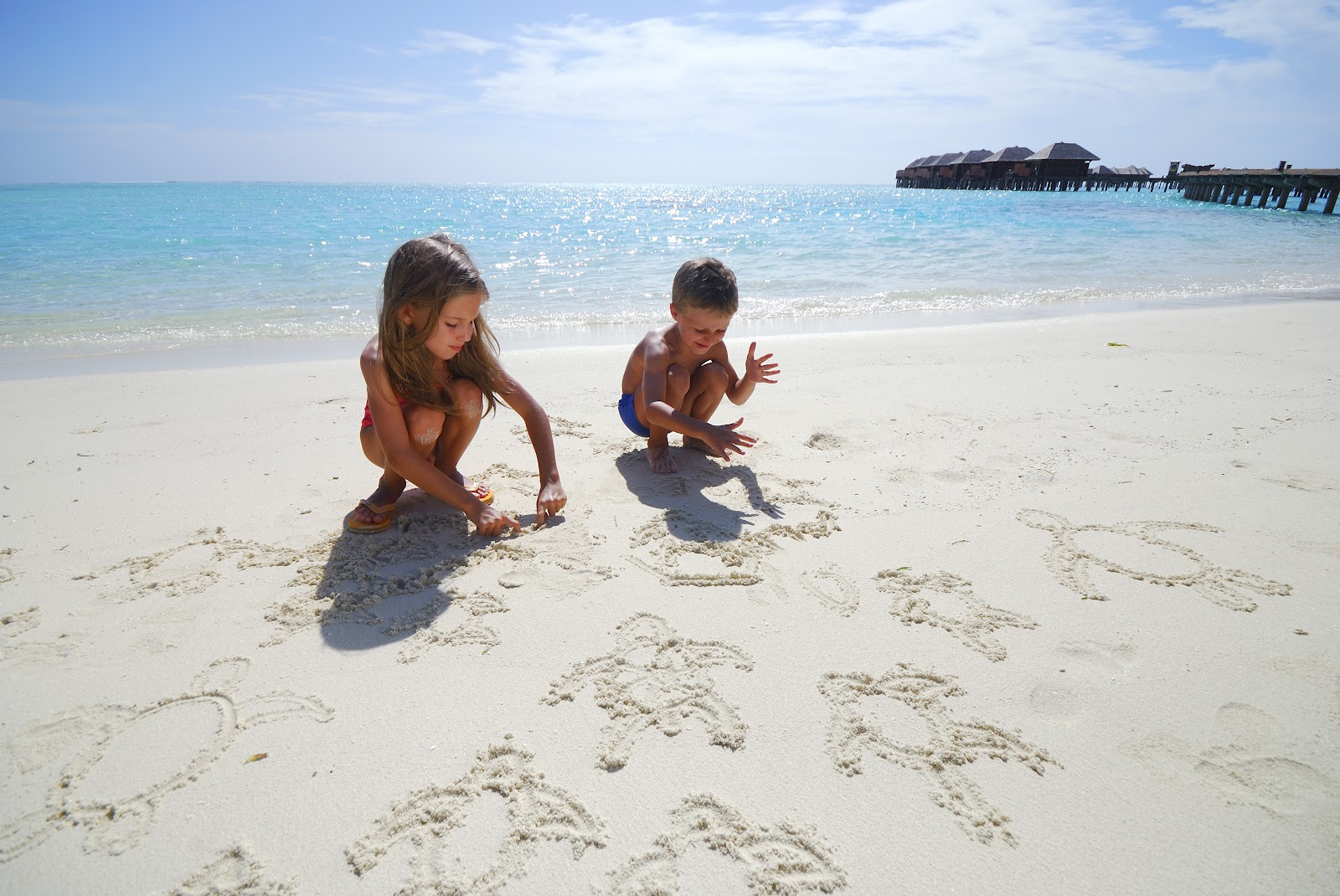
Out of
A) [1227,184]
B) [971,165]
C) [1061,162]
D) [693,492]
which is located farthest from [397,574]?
[971,165]

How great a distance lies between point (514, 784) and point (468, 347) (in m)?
1.66

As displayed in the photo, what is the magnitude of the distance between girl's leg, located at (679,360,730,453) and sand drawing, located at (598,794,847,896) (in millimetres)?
1978

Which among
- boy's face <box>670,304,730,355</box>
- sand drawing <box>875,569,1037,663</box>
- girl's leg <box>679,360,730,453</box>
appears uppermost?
boy's face <box>670,304,730,355</box>

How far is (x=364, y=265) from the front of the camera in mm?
11945

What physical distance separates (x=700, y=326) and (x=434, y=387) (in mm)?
1135

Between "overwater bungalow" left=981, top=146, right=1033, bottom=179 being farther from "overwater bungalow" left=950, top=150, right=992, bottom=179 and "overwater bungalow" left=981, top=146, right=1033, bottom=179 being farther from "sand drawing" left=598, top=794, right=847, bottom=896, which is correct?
"sand drawing" left=598, top=794, right=847, bottom=896

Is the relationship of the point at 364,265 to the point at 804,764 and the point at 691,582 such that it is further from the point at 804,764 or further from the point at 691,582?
the point at 804,764

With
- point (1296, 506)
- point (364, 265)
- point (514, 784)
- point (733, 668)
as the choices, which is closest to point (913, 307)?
point (1296, 506)

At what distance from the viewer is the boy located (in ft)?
9.54

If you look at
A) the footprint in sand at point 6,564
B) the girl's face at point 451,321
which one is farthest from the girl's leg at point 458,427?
the footprint in sand at point 6,564

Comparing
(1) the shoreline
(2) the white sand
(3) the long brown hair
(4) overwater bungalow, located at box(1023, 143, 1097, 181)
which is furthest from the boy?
(4) overwater bungalow, located at box(1023, 143, 1097, 181)

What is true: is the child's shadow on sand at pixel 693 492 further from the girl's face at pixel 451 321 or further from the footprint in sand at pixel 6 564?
the footprint in sand at pixel 6 564

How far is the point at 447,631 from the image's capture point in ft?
6.52

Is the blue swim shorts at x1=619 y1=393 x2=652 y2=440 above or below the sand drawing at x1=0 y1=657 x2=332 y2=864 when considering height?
above
